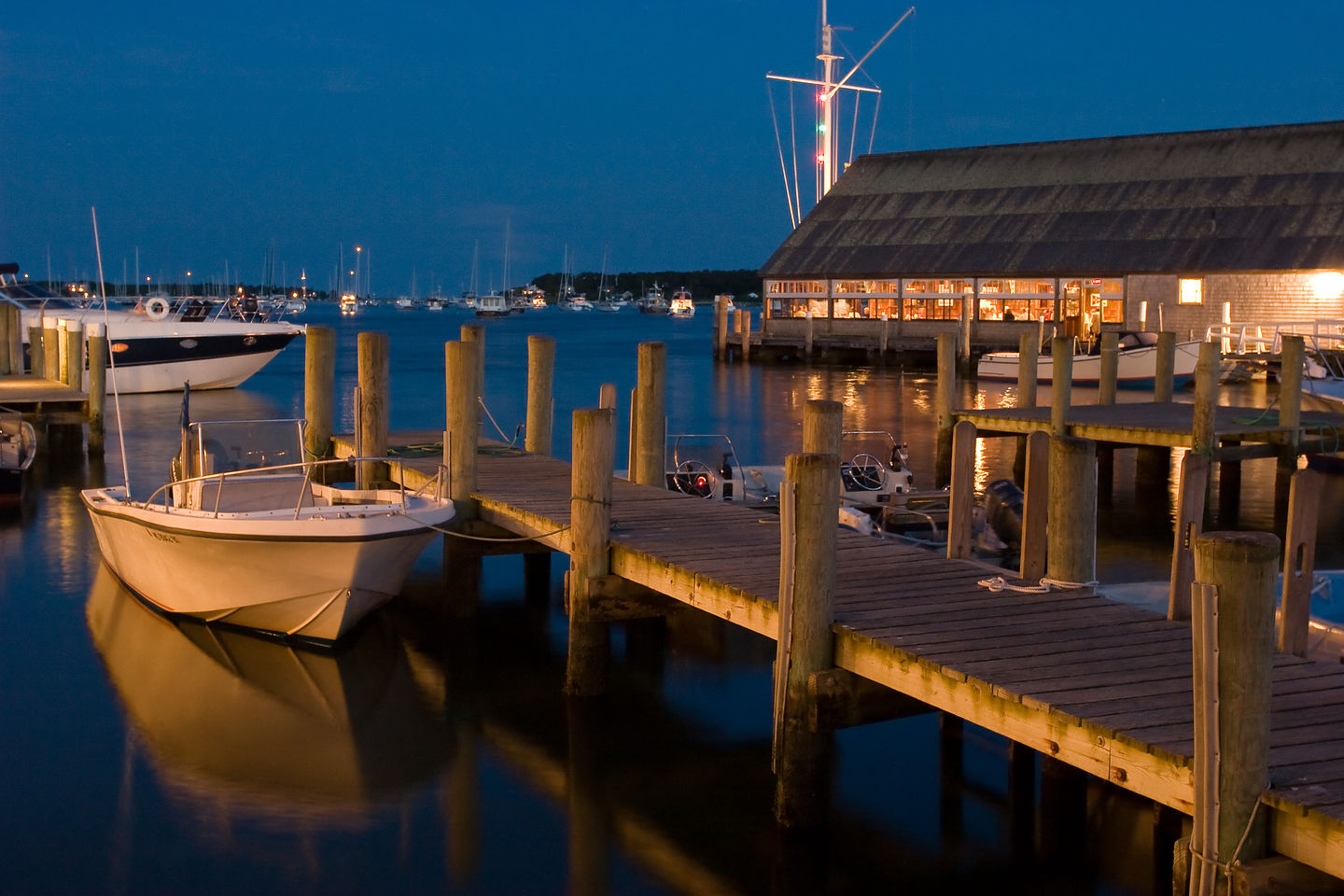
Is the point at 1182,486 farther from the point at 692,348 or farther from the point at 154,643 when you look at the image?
the point at 692,348

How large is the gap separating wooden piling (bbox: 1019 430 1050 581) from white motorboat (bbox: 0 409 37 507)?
645 inches

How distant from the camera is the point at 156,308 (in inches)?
1491

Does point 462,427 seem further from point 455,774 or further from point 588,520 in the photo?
point 455,774

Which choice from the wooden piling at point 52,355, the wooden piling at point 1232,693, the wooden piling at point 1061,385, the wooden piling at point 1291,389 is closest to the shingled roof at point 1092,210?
the wooden piling at point 1291,389

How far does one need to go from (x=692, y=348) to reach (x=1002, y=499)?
69.4 meters

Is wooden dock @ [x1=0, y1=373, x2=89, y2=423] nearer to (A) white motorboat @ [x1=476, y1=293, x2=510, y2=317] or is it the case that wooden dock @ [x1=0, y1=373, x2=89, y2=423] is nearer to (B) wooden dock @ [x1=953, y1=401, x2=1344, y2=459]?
(B) wooden dock @ [x1=953, y1=401, x2=1344, y2=459]

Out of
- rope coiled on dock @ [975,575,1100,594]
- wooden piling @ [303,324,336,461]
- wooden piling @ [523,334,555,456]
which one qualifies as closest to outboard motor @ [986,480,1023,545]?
wooden piling @ [523,334,555,456]

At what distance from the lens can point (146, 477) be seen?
78.5 feet

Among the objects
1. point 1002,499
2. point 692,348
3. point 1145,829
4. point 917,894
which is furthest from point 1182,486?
point 692,348

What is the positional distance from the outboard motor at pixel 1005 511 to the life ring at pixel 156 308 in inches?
1120

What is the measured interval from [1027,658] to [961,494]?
3.71m

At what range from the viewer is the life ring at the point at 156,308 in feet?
123

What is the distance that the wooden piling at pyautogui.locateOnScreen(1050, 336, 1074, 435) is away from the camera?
17844 millimetres

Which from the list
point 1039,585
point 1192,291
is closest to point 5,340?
point 1039,585
